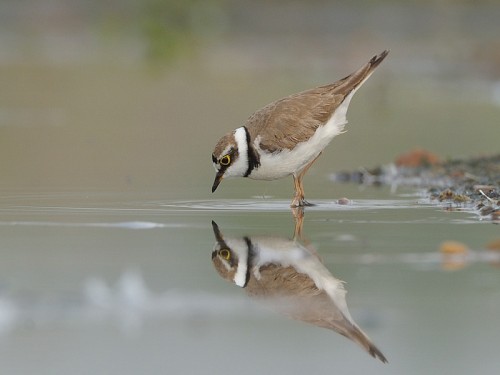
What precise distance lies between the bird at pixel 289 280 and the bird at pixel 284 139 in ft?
4.18

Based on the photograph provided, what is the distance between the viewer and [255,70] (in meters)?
22.0

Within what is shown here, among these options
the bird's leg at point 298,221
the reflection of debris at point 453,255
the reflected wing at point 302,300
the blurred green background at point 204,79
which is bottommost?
the blurred green background at point 204,79

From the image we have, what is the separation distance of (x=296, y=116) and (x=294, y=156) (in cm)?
33

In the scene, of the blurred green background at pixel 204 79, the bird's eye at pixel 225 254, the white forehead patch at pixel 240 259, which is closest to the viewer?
the white forehead patch at pixel 240 259

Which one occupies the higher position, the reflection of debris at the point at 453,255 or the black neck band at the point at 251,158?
the reflection of debris at the point at 453,255

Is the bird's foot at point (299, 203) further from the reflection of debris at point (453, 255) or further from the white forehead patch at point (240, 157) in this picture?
the reflection of debris at point (453, 255)

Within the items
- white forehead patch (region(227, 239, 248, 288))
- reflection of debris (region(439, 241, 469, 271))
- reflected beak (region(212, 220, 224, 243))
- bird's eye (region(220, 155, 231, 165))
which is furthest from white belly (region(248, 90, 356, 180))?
reflection of debris (region(439, 241, 469, 271))

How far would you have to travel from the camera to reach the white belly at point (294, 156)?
890cm

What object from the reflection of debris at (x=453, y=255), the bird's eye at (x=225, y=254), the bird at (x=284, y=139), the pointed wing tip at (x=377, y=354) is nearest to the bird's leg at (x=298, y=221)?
the bird at (x=284, y=139)

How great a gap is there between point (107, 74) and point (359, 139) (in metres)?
8.39

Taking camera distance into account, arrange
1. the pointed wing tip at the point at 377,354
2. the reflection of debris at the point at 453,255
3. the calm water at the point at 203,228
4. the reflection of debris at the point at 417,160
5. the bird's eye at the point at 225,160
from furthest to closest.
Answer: the reflection of debris at the point at 417,160 → the bird's eye at the point at 225,160 → the reflection of debris at the point at 453,255 → the calm water at the point at 203,228 → the pointed wing tip at the point at 377,354

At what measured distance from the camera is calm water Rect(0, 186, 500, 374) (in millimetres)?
4934

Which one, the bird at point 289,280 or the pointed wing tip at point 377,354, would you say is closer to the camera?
the pointed wing tip at point 377,354

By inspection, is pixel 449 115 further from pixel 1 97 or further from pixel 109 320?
pixel 109 320
